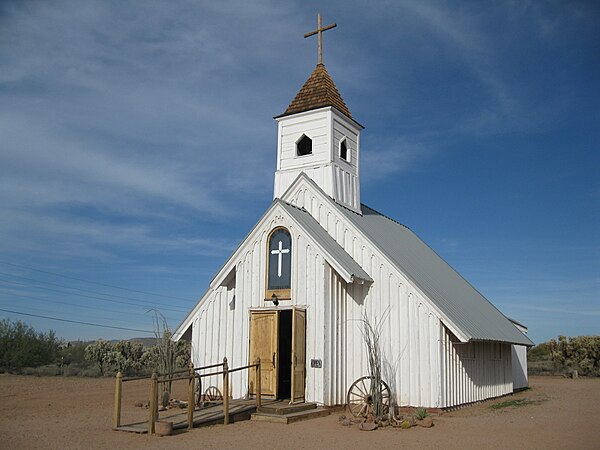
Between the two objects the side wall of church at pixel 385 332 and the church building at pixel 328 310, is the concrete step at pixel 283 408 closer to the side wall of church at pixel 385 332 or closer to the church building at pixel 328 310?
the church building at pixel 328 310

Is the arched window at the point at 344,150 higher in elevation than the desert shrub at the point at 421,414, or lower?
higher

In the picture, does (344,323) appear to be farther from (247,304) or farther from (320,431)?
Result: (320,431)

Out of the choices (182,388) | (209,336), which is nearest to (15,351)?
(182,388)

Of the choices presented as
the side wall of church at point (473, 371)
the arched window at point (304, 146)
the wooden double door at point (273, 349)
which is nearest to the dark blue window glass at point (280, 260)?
the wooden double door at point (273, 349)

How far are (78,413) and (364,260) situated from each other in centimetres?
859

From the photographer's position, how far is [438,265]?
888 inches

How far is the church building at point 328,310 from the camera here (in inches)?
610

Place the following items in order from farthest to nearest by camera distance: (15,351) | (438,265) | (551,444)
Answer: (15,351) → (438,265) → (551,444)

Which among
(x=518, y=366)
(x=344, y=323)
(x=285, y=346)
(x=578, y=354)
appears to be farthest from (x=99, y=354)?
(x=578, y=354)

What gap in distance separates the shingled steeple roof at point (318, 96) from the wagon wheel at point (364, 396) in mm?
9021

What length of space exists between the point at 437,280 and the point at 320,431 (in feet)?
26.1

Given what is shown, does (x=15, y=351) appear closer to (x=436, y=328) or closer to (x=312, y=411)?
(x=312, y=411)

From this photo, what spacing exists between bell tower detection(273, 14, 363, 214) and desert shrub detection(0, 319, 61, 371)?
69.4ft

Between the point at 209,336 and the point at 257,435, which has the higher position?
the point at 209,336
